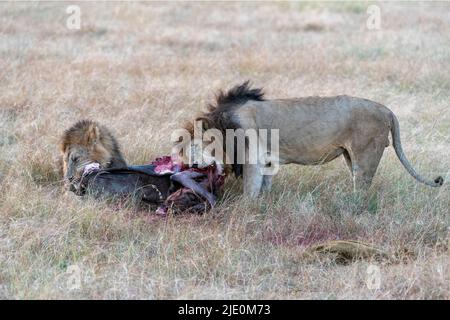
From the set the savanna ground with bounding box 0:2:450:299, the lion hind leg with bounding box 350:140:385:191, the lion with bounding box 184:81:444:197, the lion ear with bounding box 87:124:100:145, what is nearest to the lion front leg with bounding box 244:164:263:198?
the lion with bounding box 184:81:444:197

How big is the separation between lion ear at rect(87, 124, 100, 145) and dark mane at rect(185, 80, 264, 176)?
719 mm

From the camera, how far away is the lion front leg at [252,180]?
604 centimetres

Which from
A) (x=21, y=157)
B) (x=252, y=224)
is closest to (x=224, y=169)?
(x=252, y=224)

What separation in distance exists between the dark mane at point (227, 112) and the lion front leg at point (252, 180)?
0.12 meters

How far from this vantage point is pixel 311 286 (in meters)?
4.58

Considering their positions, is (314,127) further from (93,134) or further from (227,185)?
(93,134)

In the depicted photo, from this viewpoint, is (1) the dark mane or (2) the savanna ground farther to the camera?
(1) the dark mane

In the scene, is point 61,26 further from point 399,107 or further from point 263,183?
point 263,183

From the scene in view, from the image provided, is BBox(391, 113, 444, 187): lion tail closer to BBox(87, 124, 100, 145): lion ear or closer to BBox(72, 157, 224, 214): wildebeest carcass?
BBox(72, 157, 224, 214): wildebeest carcass

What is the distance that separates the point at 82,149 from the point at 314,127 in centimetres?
186

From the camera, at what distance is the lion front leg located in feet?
19.8

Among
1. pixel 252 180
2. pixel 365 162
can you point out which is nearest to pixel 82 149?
→ pixel 252 180

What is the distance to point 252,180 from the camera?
238 inches

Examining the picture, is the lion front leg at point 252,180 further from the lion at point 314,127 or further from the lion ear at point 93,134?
the lion ear at point 93,134
